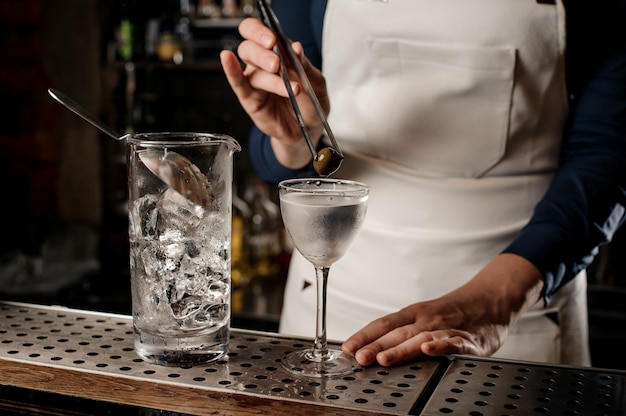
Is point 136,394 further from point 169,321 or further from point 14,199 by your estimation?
point 14,199

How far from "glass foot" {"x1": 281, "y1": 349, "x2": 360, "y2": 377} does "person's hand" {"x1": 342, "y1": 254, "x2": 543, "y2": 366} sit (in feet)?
0.05

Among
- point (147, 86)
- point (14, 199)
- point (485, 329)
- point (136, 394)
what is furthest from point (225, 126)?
point (136, 394)

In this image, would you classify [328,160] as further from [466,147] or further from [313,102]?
[466,147]

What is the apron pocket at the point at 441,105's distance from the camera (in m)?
1.48

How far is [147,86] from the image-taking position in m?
3.30

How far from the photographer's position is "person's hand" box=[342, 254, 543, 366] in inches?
40.1

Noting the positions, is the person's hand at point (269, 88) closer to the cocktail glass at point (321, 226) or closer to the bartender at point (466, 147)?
the bartender at point (466, 147)

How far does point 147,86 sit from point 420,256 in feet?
6.72

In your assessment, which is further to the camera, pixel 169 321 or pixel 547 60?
pixel 547 60

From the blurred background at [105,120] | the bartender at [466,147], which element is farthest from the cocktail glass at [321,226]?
the blurred background at [105,120]

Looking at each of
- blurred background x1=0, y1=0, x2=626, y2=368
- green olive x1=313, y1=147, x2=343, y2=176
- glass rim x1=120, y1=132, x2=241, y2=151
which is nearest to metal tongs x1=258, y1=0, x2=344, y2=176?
green olive x1=313, y1=147, x2=343, y2=176

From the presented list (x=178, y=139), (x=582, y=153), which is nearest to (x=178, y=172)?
(x=178, y=139)

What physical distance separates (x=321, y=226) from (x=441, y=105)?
65 cm

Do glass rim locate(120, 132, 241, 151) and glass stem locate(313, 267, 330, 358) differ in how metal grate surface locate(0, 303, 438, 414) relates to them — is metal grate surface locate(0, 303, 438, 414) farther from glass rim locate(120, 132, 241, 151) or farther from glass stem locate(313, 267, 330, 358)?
glass rim locate(120, 132, 241, 151)
